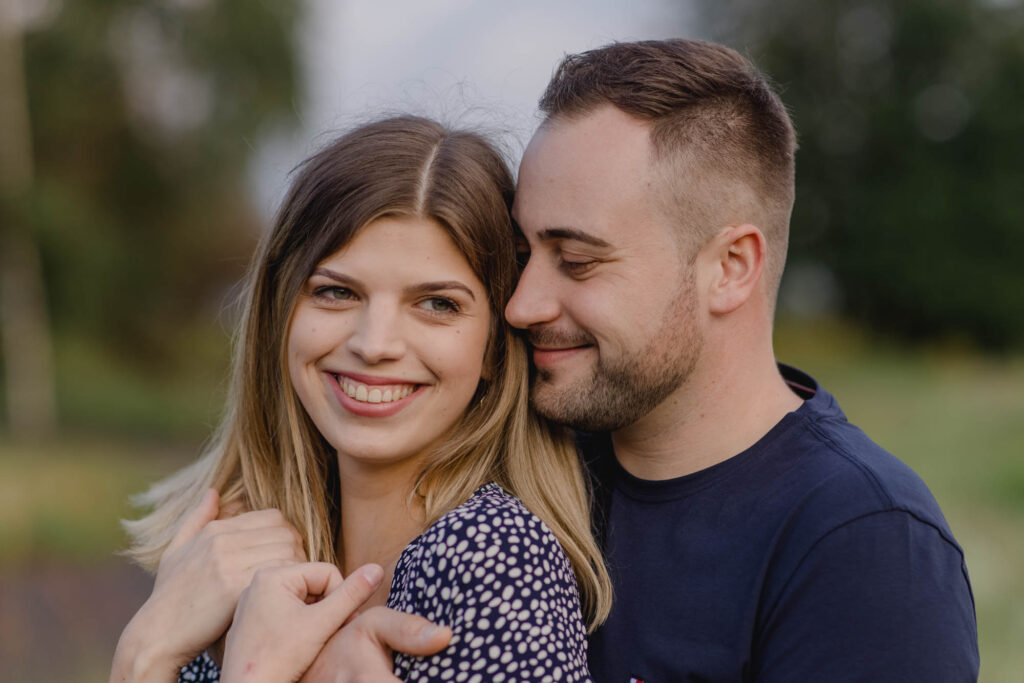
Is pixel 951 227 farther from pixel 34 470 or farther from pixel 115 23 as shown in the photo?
pixel 34 470

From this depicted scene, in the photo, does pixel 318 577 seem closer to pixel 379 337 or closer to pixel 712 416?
pixel 379 337

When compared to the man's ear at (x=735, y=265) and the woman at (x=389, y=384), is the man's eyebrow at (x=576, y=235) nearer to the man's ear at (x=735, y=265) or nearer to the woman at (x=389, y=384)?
the woman at (x=389, y=384)

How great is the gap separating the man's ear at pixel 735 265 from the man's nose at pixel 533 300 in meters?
0.42

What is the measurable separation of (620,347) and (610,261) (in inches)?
8.7

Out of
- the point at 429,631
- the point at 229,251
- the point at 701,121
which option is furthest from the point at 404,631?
the point at 229,251

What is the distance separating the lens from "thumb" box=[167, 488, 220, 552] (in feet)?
8.68

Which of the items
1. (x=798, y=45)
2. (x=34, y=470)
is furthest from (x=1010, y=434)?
(x=798, y=45)

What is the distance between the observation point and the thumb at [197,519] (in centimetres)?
→ 265

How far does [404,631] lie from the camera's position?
1851mm

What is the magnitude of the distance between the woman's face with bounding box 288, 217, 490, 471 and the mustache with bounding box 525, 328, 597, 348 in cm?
16

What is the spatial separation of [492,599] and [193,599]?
0.88 metres

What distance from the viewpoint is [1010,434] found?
367 inches

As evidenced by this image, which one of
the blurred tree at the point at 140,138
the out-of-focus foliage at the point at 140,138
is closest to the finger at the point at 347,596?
the blurred tree at the point at 140,138

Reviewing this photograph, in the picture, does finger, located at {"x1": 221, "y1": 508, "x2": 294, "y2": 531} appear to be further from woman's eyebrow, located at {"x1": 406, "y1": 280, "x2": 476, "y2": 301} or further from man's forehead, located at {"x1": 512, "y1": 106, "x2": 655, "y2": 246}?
man's forehead, located at {"x1": 512, "y1": 106, "x2": 655, "y2": 246}
